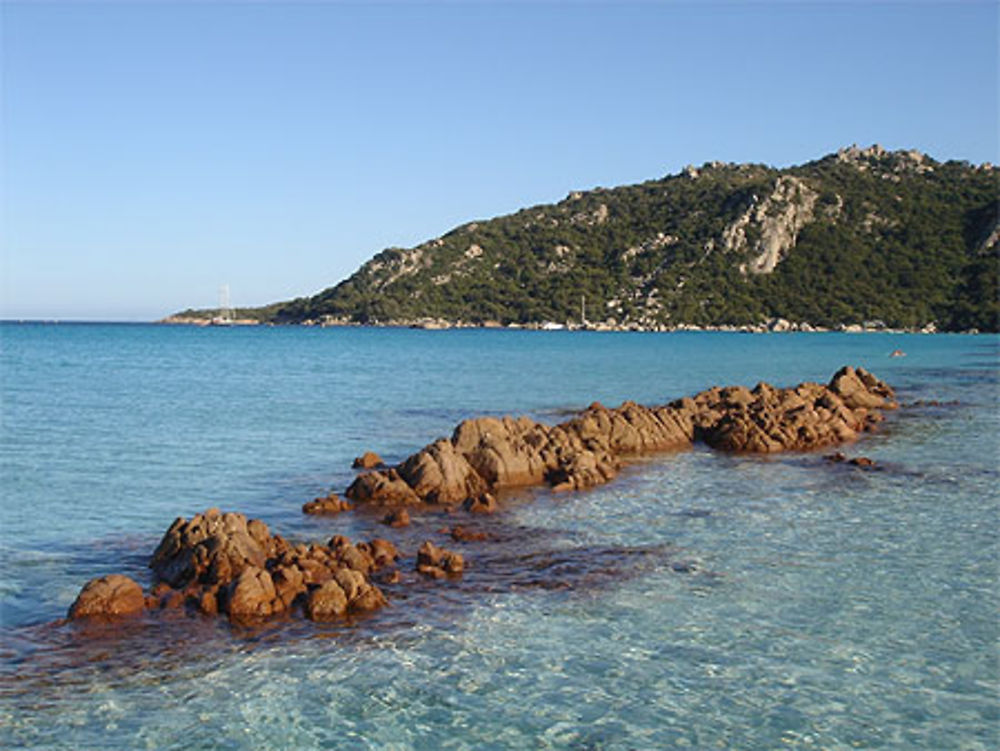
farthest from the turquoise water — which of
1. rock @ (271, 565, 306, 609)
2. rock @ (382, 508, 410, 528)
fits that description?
rock @ (271, 565, 306, 609)

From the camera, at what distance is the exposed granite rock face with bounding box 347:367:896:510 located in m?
23.0

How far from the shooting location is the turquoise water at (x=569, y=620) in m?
10.3

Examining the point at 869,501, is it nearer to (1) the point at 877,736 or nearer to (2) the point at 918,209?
(1) the point at 877,736

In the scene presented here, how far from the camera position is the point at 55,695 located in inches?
431

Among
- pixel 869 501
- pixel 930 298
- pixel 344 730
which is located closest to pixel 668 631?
pixel 344 730

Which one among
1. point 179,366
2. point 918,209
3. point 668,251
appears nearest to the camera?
point 179,366

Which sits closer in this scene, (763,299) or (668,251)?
(763,299)

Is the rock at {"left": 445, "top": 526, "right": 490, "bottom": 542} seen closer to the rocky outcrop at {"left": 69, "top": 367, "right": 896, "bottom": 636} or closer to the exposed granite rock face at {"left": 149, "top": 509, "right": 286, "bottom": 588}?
the rocky outcrop at {"left": 69, "top": 367, "right": 896, "bottom": 636}

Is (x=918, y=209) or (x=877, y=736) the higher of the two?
(x=918, y=209)

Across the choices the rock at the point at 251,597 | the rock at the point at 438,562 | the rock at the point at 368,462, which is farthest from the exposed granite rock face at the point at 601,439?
the rock at the point at 251,597

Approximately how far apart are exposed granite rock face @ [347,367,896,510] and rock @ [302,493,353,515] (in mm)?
993

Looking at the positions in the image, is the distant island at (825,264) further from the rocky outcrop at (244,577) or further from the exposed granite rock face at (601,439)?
the rocky outcrop at (244,577)

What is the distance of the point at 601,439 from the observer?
29469 millimetres

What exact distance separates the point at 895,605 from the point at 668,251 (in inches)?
7409
